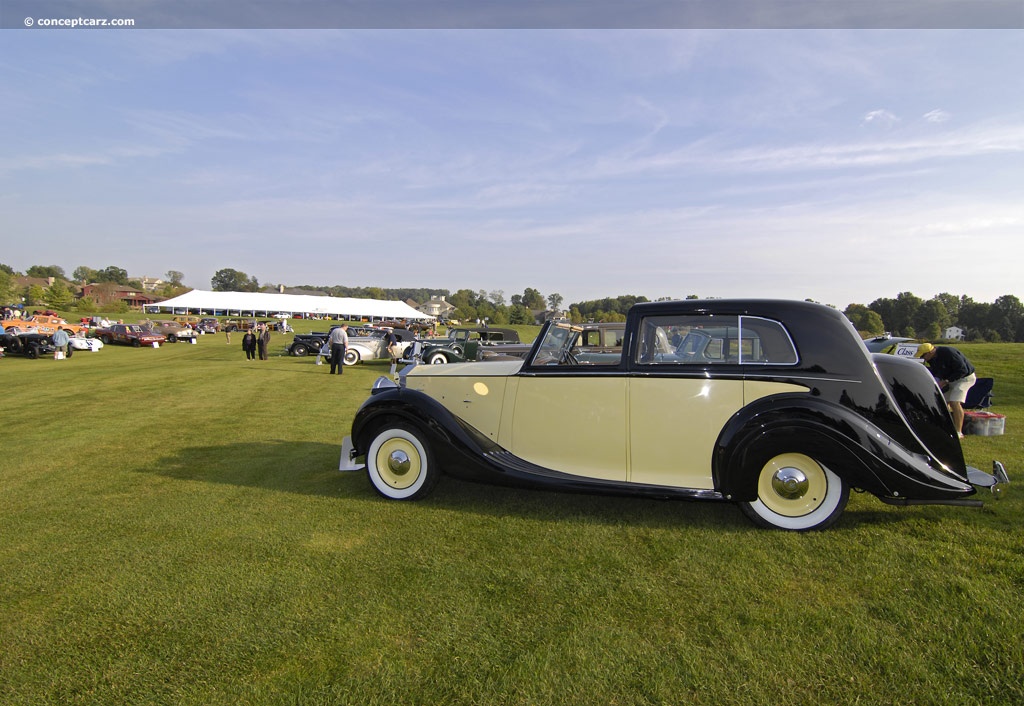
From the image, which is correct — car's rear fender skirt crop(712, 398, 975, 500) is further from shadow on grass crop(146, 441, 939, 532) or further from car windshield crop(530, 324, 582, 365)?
car windshield crop(530, 324, 582, 365)

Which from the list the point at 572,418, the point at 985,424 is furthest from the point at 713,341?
the point at 985,424

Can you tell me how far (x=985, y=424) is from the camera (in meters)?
7.60

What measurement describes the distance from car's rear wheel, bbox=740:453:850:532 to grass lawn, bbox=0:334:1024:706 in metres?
0.15

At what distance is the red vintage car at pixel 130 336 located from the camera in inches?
1270

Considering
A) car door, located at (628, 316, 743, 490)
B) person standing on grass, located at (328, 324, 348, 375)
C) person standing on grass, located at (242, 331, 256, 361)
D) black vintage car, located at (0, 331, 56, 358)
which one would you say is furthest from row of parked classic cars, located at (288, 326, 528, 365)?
car door, located at (628, 316, 743, 490)

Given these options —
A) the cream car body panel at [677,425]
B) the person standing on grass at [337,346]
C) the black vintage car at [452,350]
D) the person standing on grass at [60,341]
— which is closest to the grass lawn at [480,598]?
the cream car body panel at [677,425]

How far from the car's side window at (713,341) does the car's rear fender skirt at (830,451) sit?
0.40 m

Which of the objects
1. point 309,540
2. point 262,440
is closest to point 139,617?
point 309,540

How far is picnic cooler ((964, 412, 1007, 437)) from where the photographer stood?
7.57m

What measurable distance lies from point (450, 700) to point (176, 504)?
3.69 m

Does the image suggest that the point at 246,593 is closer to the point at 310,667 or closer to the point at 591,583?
the point at 310,667

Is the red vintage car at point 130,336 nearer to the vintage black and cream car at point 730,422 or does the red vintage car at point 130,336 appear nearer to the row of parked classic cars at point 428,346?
the row of parked classic cars at point 428,346

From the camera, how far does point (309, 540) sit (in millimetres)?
3984

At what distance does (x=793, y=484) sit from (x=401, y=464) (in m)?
3.30
